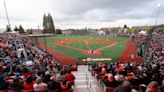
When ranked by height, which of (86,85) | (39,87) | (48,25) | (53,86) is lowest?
(86,85)

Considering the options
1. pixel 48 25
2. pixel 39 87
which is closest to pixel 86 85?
pixel 39 87

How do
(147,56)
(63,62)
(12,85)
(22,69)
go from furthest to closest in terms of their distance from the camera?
1. (63,62)
2. (147,56)
3. (22,69)
4. (12,85)

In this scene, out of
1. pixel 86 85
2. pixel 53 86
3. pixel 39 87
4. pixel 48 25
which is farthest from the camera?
pixel 48 25

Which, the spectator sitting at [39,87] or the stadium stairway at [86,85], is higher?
the spectator sitting at [39,87]

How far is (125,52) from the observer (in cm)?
4841

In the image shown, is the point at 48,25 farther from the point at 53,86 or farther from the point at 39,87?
the point at 39,87

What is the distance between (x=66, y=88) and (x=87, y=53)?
3807cm

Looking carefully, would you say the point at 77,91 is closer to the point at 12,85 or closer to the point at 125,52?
the point at 12,85

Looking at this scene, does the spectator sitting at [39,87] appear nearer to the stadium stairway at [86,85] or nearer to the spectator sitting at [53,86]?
the spectator sitting at [53,86]

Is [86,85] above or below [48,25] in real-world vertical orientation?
below

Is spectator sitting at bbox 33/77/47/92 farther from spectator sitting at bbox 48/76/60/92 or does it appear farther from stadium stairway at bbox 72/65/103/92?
stadium stairway at bbox 72/65/103/92

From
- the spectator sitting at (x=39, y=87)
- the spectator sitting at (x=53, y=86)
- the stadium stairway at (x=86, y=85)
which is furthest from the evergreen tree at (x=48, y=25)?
the spectator sitting at (x=39, y=87)

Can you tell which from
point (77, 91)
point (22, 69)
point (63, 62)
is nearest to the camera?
point (77, 91)

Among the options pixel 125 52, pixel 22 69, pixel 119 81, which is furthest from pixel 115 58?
pixel 119 81
